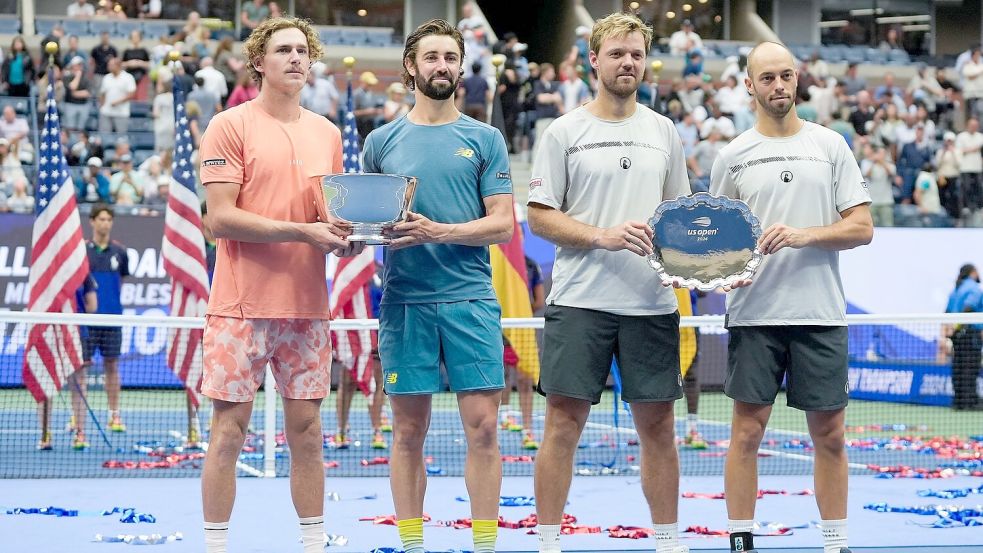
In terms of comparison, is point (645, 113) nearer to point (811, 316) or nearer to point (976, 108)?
point (811, 316)

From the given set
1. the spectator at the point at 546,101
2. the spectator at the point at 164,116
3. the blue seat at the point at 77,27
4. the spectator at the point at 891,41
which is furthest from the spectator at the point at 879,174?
the blue seat at the point at 77,27

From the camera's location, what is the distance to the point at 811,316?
231 inches

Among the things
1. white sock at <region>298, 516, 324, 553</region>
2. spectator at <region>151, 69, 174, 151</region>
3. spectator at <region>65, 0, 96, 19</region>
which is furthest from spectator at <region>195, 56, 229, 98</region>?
white sock at <region>298, 516, 324, 553</region>

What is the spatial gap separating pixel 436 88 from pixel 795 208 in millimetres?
1659

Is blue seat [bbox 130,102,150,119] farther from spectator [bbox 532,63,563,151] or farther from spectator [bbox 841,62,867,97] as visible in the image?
spectator [bbox 841,62,867,97]

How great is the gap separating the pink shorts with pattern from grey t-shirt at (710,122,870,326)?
185cm

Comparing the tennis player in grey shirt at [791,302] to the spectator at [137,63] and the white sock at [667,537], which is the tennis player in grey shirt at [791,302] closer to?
the white sock at [667,537]

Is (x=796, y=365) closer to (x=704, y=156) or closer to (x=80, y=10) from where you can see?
(x=704, y=156)

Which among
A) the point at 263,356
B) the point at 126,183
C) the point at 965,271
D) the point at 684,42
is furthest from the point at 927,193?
the point at 263,356

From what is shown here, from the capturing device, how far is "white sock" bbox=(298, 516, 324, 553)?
18.3 feet

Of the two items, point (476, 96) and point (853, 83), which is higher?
point (853, 83)

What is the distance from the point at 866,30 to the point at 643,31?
2975 cm

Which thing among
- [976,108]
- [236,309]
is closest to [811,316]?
[236,309]

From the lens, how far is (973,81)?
2606cm
